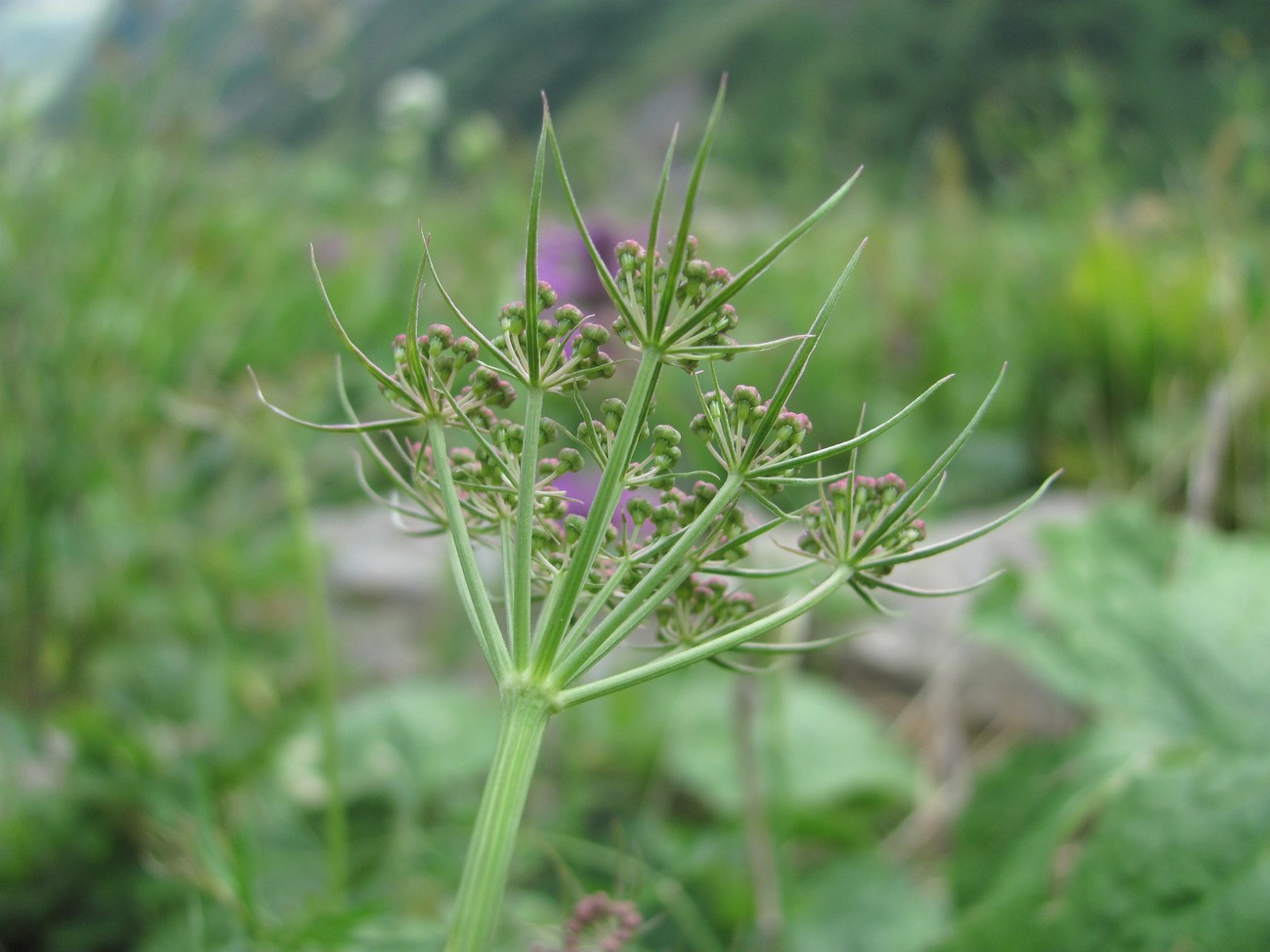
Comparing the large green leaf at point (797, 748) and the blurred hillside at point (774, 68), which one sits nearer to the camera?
the large green leaf at point (797, 748)

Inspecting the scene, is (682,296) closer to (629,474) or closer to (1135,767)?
(629,474)

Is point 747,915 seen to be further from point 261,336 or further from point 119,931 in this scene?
point 261,336

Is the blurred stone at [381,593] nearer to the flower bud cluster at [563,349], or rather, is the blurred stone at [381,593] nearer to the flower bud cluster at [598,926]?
the flower bud cluster at [598,926]

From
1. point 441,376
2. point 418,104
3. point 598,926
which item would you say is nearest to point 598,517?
point 441,376

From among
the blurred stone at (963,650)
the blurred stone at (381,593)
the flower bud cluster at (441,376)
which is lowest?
the blurred stone at (963,650)

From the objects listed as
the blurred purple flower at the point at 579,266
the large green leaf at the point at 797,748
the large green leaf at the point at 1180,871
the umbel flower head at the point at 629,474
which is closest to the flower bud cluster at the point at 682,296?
the umbel flower head at the point at 629,474

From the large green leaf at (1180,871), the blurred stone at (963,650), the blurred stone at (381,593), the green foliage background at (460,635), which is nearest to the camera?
the large green leaf at (1180,871)
